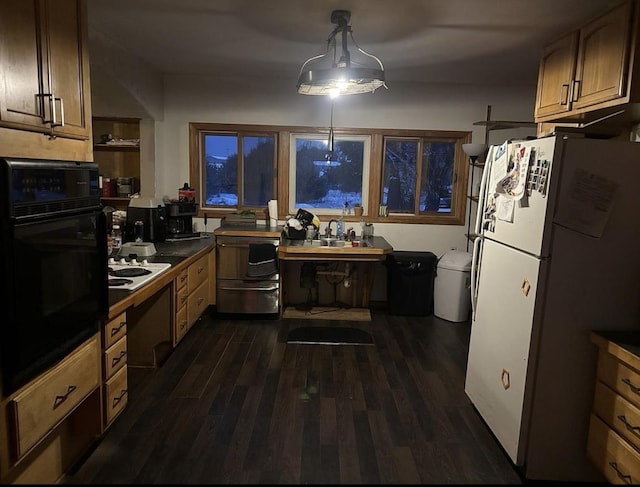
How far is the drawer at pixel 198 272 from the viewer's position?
146 inches

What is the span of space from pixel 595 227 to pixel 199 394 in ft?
8.06

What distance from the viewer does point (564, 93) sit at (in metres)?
2.59

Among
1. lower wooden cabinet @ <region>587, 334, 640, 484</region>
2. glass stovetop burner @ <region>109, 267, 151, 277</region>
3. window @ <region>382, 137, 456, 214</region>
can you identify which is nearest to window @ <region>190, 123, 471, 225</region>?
window @ <region>382, 137, 456, 214</region>

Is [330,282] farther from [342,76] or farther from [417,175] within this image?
[342,76]

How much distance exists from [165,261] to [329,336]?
62.6 inches

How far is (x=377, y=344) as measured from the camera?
383cm

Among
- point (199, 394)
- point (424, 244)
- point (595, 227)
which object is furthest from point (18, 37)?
point (424, 244)

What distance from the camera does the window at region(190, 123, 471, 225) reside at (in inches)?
186

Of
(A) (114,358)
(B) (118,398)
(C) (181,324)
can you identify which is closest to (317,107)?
(C) (181,324)

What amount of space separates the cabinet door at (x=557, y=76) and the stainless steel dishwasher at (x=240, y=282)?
2.51 m

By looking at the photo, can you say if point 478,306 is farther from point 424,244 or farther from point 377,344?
point 424,244

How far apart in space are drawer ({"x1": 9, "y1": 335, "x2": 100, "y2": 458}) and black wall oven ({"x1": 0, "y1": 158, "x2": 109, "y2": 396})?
0.06 meters

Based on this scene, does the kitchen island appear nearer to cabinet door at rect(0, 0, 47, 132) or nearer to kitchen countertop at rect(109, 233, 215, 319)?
kitchen countertop at rect(109, 233, 215, 319)

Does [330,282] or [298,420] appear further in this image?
[330,282]
